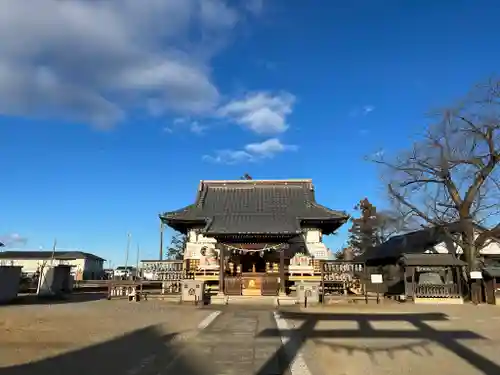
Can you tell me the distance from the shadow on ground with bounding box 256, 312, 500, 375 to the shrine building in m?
9.19

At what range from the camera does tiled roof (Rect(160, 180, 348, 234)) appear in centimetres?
2744

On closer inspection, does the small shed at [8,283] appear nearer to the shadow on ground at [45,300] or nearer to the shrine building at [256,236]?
the shadow on ground at [45,300]

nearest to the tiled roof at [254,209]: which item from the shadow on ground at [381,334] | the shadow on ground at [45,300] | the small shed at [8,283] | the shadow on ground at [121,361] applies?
the shadow on ground at [45,300]

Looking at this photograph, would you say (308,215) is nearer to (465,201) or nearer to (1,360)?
(465,201)

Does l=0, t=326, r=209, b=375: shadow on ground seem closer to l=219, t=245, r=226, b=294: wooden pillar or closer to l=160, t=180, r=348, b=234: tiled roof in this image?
l=219, t=245, r=226, b=294: wooden pillar

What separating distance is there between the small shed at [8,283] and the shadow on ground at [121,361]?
15.2 m

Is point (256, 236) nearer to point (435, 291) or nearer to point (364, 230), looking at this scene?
point (435, 291)

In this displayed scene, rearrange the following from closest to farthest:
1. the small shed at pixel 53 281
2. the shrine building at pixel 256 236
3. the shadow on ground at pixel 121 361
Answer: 1. the shadow on ground at pixel 121 361
2. the shrine building at pixel 256 236
3. the small shed at pixel 53 281

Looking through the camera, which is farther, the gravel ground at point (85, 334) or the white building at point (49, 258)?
the white building at point (49, 258)

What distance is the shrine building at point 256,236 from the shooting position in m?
25.5

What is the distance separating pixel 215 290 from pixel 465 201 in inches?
640

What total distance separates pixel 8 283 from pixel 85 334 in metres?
14.2

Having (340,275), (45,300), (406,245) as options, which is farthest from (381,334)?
(406,245)

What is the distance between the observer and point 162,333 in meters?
11.8
